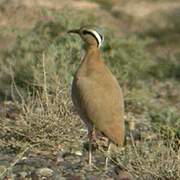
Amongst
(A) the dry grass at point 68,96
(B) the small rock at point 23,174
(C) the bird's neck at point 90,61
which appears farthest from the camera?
(C) the bird's neck at point 90,61

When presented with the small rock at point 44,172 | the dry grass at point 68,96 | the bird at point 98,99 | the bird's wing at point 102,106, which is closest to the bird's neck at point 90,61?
the bird at point 98,99

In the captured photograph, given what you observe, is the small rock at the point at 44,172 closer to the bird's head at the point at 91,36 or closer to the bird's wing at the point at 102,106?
the bird's wing at the point at 102,106

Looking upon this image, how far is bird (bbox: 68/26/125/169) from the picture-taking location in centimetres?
592

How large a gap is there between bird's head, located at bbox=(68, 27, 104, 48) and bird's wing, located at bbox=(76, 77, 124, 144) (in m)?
0.34

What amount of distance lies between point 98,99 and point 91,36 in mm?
554

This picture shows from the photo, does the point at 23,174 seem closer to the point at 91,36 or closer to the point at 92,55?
the point at 92,55

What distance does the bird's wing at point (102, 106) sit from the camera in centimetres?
590

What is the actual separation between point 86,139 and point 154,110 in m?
2.17

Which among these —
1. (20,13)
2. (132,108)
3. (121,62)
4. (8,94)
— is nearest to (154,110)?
(132,108)

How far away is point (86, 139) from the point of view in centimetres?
672

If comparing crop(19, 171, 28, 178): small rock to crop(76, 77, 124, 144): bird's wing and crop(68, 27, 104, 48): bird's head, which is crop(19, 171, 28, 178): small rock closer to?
crop(76, 77, 124, 144): bird's wing

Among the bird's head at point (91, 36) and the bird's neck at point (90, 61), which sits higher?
the bird's head at point (91, 36)

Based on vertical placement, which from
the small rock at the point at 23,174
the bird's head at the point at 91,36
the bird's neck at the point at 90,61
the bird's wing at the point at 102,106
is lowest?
the small rock at the point at 23,174

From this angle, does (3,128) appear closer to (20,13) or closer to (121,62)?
(121,62)
